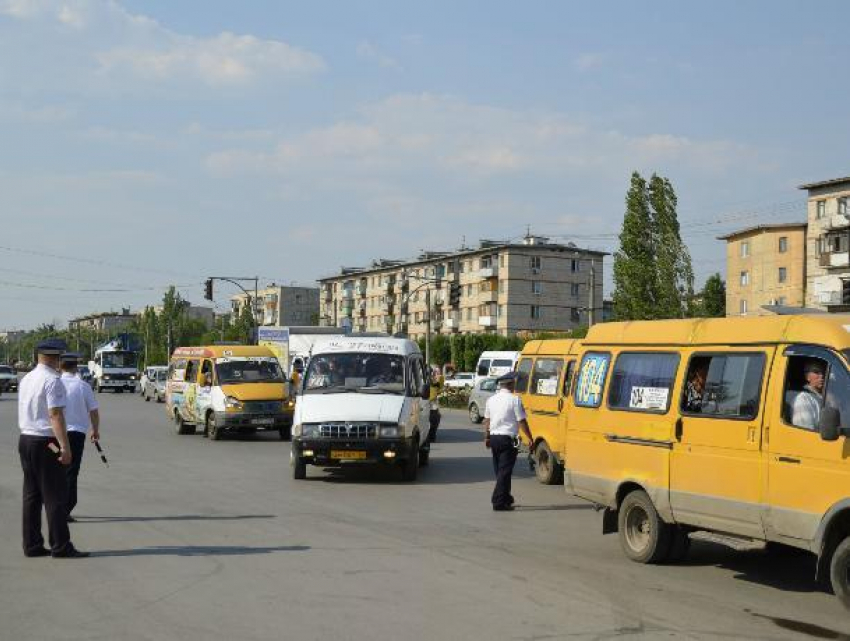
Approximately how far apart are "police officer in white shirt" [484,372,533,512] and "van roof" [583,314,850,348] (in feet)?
8.42

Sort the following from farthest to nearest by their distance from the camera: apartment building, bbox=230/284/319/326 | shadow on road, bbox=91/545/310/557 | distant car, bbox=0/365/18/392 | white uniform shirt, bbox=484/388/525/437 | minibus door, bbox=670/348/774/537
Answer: apartment building, bbox=230/284/319/326 → distant car, bbox=0/365/18/392 → white uniform shirt, bbox=484/388/525/437 → shadow on road, bbox=91/545/310/557 → minibus door, bbox=670/348/774/537

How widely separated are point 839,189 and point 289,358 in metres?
46.8

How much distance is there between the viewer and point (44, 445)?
9.12 m

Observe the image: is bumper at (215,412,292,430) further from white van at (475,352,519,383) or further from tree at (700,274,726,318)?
tree at (700,274,726,318)

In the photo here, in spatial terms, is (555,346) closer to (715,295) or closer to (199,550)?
(199,550)

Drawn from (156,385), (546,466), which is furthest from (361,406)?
(156,385)

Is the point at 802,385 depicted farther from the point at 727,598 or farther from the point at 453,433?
the point at 453,433

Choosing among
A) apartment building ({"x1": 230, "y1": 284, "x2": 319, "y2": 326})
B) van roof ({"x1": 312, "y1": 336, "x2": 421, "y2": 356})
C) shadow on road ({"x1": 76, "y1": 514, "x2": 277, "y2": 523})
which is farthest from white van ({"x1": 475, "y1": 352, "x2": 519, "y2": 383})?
apartment building ({"x1": 230, "y1": 284, "x2": 319, "y2": 326})

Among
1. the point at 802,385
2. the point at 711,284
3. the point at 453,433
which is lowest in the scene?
the point at 453,433

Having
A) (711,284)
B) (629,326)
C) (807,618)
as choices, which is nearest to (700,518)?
(807,618)

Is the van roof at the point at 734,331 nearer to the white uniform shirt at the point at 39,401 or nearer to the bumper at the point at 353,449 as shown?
the white uniform shirt at the point at 39,401

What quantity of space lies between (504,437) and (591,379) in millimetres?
2769

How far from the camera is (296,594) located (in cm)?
802

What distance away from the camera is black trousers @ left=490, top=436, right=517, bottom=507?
43.7ft
